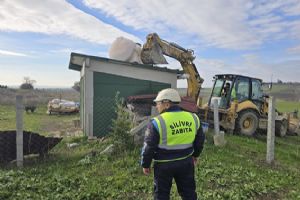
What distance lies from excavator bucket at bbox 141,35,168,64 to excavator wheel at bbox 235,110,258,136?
404cm

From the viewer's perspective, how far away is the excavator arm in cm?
1306

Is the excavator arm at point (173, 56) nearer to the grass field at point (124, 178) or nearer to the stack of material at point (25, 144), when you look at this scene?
the grass field at point (124, 178)

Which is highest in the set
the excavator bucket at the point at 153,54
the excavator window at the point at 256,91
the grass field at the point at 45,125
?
the excavator bucket at the point at 153,54

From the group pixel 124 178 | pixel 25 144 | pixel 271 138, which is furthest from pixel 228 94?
pixel 25 144

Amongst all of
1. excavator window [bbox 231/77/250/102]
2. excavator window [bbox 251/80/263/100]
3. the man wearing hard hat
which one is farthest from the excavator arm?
the man wearing hard hat

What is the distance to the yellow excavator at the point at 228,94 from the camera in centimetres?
1284

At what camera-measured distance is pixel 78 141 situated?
10.3 m

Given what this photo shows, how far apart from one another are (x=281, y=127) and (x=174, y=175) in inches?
476

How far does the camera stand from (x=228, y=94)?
1346 centimetres

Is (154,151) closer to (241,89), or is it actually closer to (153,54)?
(153,54)

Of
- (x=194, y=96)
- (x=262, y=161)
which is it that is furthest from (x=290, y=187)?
A: (x=194, y=96)

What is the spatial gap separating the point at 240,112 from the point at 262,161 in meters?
5.30

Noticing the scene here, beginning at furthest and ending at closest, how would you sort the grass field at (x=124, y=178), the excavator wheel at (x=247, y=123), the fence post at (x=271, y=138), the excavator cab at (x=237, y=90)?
the excavator cab at (x=237, y=90) < the excavator wheel at (x=247, y=123) < the fence post at (x=271, y=138) < the grass field at (x=124, y=178)

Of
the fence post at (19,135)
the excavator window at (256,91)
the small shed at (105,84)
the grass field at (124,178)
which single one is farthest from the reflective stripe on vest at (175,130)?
the excavator window at (256,91)
